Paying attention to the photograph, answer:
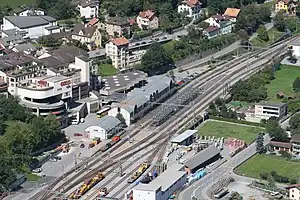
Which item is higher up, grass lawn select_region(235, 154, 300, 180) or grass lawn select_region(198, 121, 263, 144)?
grass lawn select_region(235, 154, 300, 180)

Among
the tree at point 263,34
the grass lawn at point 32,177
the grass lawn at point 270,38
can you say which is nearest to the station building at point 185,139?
the grass lawn at point 32,177

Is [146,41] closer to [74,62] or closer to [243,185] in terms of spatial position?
[74,62]

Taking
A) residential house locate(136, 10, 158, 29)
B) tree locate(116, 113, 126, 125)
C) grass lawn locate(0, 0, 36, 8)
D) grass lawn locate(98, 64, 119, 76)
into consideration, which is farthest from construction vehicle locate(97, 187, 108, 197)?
grass lawn locate(0, 0, 36, 8)

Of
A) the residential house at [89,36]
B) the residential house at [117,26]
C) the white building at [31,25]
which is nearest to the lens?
the residential house at [89,36]

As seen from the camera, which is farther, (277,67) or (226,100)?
(277,67)

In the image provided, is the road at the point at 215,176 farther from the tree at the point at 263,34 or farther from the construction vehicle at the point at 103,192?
the tree at the point at 263,34

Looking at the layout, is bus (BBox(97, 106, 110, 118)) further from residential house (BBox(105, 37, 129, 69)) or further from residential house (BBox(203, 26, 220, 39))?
residential house (BBox(203, 26, 220, 39))

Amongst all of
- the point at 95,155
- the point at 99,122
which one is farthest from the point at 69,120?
the point at 95,155
